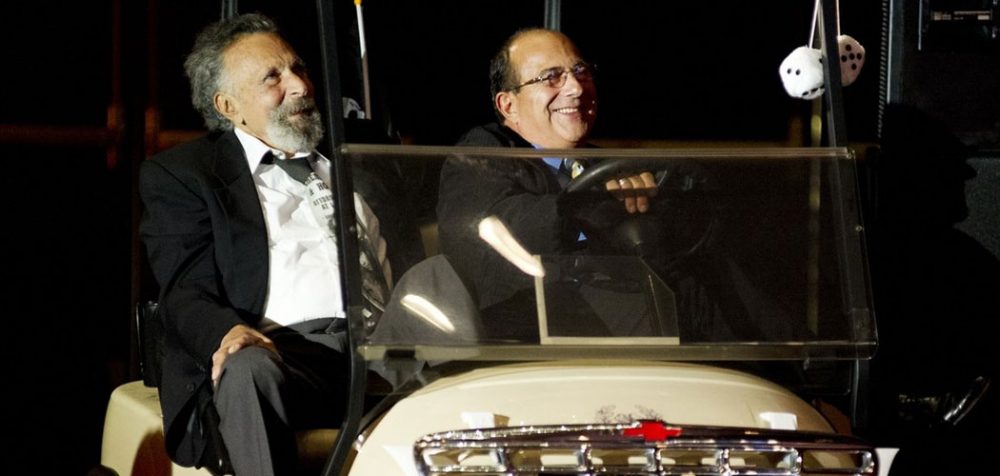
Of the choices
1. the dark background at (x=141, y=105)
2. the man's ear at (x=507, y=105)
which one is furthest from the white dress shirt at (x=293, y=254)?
the dark background at (x=141, y=105)

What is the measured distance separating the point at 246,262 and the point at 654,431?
4.02 ft

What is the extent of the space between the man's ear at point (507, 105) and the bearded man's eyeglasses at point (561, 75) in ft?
0.30

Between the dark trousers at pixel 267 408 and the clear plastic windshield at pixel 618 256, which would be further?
the dark trousers at pixel 267 408

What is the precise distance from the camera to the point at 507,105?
3086 millimetres

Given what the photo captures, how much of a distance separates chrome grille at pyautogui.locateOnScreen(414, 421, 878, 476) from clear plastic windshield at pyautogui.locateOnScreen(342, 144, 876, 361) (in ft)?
0.66

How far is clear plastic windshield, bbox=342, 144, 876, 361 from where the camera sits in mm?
2133

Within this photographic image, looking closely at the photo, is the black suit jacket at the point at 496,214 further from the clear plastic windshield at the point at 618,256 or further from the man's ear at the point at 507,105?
the man's ear at the point at 507,105

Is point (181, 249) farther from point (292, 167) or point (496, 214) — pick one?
point (496, 214)

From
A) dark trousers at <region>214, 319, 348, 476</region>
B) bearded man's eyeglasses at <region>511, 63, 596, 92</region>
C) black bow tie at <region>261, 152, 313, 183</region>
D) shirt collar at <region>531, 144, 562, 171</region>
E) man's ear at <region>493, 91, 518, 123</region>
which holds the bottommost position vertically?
dark trousers at <region>214, 319, 348, 476</region>

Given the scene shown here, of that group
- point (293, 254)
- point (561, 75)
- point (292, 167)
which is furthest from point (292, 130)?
point (561, 75)

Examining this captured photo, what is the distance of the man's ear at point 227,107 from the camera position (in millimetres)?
3193

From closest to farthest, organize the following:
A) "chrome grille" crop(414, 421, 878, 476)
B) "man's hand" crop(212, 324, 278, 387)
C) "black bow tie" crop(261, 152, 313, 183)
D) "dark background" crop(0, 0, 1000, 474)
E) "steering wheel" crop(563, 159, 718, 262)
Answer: "chrome grille" crop(414, 421, 878, 476) → "steering wheel" crop(563, 159, 718, 262) → "man's hand" crop(212, 324, 278, 387) → "black bow tie" crop(261, 152, 313, 183) → "dark background" crop(0, 0, 1000, 474)

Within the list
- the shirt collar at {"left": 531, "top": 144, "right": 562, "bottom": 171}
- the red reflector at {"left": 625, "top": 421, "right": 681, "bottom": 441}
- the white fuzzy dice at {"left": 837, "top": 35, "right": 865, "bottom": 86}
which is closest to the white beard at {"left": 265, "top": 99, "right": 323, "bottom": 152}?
the shirt collar at {"left": 531, "top": 144, "right": 562, "bottom": 171}

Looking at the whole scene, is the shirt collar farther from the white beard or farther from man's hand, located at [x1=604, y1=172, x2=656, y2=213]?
the white beard
